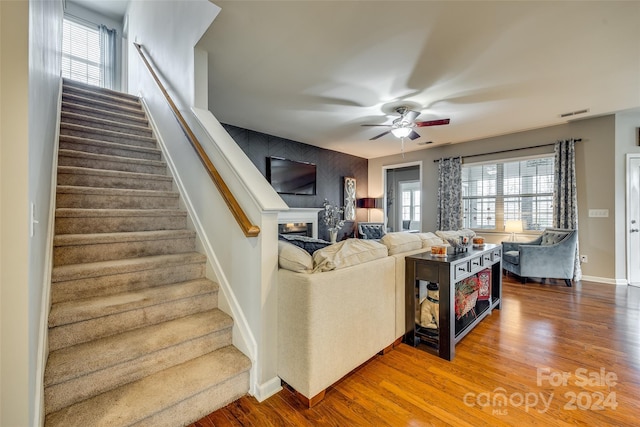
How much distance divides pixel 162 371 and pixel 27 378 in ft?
2.49

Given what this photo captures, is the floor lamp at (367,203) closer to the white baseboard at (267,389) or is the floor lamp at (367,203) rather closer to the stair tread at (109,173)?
the stair tread at (109,173)

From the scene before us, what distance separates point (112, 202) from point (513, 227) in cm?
612

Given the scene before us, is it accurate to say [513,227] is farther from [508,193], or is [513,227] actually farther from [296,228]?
[296,228]

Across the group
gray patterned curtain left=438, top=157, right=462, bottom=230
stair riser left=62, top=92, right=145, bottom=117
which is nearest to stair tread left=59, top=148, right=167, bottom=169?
stair riser left=62, top=92, right=145, bottom=117

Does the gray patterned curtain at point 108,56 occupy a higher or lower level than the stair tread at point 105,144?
higher

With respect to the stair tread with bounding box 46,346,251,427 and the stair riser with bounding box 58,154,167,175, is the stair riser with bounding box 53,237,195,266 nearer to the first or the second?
the stair tread with bounding box 46,346,251,427

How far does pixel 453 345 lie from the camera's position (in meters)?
2.15

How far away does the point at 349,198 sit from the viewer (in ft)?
23.4

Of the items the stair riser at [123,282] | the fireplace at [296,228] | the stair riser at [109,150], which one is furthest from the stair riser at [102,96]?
the fireplace at [296,228]

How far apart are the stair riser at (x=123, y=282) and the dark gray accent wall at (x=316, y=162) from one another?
3316mm

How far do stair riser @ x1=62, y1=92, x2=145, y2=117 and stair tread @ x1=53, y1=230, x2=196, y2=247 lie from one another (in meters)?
2.29

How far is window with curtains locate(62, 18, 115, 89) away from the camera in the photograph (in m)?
5.16

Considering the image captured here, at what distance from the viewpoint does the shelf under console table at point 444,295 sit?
2.13 metres

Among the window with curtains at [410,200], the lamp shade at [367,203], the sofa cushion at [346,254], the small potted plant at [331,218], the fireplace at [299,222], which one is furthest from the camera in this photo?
the window with curtains at [410,200]
